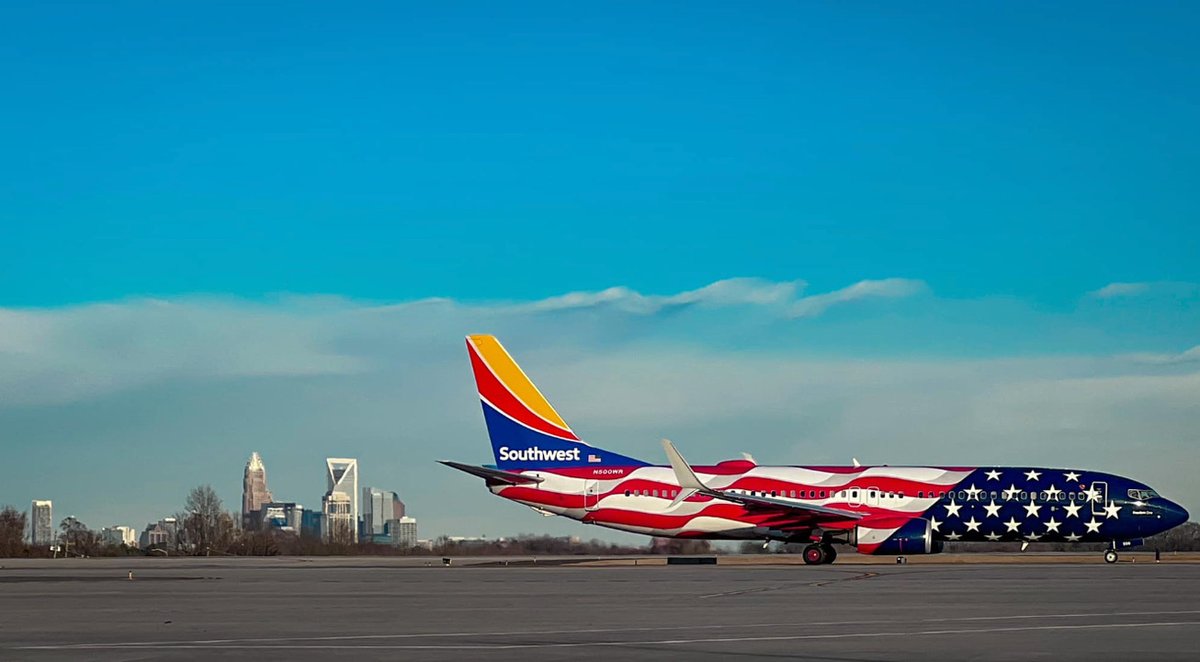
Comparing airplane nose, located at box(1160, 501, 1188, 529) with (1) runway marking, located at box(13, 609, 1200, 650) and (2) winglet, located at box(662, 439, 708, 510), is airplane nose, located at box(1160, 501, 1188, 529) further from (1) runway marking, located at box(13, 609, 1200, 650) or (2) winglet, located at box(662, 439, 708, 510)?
(1) runway marking, located at box(13, 609, 1200, 650)

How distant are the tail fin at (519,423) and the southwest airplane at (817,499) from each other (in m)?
0.05

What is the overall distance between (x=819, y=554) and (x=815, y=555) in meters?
0.15

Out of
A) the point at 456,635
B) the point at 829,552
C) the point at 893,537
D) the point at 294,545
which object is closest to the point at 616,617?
the point at 456,635

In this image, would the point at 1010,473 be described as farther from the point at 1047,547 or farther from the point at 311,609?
the point at 311,609

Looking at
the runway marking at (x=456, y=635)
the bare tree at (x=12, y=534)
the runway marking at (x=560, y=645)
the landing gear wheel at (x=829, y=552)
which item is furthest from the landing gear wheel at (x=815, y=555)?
the bare tree at (x=12, y=534)

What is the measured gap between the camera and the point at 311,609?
23.3 m

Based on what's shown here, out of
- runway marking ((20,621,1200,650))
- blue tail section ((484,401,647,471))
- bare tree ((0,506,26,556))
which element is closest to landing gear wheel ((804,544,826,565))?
blue tail section ((484,401,647,471))

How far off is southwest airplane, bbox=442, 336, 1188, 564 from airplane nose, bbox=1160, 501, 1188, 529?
5cm

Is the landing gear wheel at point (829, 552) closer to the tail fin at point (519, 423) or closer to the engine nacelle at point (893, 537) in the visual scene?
the engine nacelle at point (893, 537)

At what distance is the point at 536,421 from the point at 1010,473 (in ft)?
60.0

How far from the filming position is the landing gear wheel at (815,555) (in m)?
46.4

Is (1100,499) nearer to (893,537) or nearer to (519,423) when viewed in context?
(893,537)

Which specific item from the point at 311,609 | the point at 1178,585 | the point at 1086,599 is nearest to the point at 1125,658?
the point at 1086,599

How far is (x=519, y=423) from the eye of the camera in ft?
172
